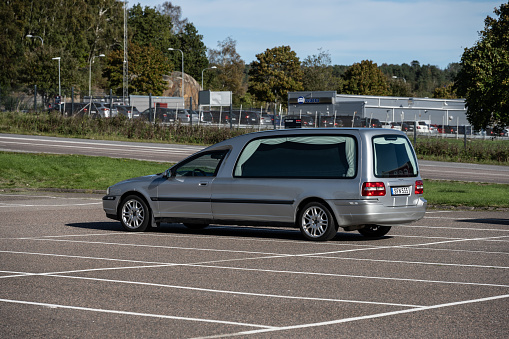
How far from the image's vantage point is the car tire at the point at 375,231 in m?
12.6

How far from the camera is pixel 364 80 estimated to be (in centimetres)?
10638

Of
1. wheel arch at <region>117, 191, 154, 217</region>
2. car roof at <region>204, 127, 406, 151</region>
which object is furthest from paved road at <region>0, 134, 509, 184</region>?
wheel arch at <region>117, 191, 154, 217</region>

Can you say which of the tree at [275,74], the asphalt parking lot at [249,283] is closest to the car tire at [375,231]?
the asphalt parking lot at [249,283]

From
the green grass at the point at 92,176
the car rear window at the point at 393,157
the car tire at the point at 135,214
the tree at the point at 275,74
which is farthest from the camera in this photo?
the tree at the point at 275,74

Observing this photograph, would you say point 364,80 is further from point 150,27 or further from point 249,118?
point 249,118

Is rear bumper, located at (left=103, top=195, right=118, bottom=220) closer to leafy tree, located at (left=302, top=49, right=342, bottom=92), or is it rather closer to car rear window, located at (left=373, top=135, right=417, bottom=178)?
car rear window, located at (left=373, top=135, right=417, bottom=178)

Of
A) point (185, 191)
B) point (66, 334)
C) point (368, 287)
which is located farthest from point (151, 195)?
point (66, 334)

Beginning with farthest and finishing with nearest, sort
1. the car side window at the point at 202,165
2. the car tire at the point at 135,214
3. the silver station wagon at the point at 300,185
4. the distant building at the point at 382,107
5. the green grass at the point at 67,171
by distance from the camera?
1. the distant building at the point at 382,107
2. the green grass at the point at 67,171
3. the car tire at the point at 135,214
4. the car side window at the point at 202,165
5. the silver station wagon at the point at 300,185

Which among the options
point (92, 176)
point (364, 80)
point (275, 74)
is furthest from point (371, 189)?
point (364, 80)

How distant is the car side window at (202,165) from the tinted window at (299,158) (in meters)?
0.41

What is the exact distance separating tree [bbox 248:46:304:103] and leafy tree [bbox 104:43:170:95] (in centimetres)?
1454

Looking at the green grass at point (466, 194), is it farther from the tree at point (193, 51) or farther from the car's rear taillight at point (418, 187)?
the tree at point (193, 51)

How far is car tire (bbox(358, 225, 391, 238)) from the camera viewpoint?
12633 millimetres

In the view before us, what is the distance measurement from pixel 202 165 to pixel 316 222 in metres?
2.26
